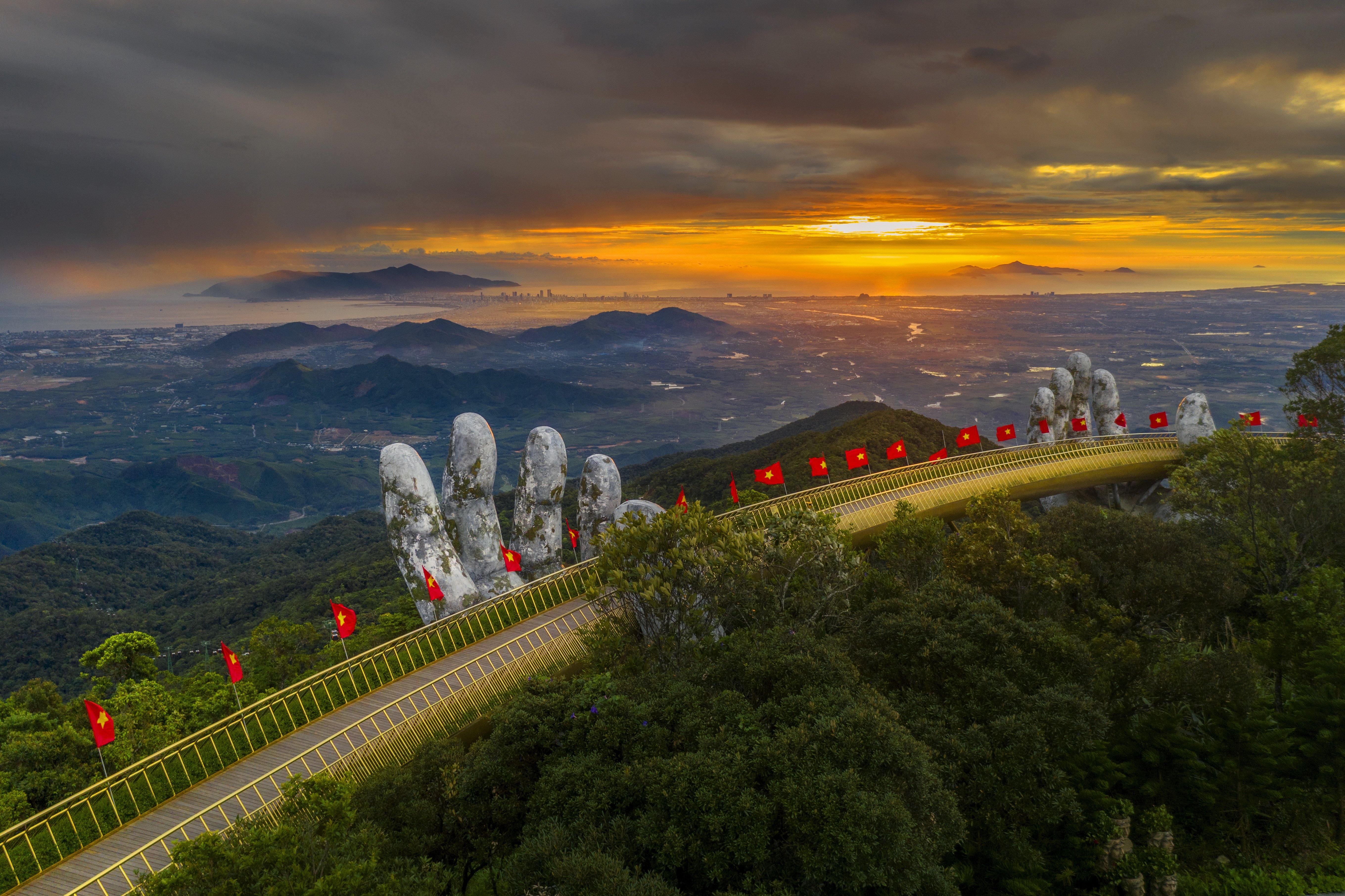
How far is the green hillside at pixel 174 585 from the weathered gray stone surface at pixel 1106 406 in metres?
53.5

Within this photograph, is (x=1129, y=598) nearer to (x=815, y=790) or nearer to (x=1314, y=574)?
(x=1314, y=574)

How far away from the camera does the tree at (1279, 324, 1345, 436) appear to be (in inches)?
1426

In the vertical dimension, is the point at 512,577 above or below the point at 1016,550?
below

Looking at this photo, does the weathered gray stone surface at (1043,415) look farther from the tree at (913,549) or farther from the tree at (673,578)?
the tree at (673,578)

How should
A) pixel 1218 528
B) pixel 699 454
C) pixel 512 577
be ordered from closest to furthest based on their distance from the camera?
pixel 512 577 → pixel 1218 528 → pixel 699 454

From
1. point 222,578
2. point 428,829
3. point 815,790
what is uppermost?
point 815,790

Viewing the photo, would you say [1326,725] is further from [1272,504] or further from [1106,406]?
[1106,406]

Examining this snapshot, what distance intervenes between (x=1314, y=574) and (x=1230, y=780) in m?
10.7

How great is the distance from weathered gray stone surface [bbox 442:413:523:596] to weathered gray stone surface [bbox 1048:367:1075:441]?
3830cm

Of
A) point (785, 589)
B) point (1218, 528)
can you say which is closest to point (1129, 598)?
point (1218, 528)

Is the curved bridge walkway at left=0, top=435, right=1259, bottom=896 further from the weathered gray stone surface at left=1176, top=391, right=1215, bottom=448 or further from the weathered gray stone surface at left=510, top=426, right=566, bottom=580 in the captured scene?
the weathered gray stone surface at left=1176, top=391, right=1215, bottom=448

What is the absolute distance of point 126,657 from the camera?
1160 inches

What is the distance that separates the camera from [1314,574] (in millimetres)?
25062

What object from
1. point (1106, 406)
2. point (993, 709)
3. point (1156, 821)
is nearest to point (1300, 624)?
point (1156, 821)
